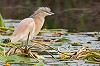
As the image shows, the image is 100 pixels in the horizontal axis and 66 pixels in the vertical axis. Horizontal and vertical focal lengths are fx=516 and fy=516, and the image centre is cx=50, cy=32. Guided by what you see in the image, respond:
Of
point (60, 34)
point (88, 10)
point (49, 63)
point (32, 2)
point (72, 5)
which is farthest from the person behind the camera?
point (32, 2)

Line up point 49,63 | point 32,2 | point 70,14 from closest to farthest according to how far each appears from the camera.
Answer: point 49,63
point 70,14
point 32,2

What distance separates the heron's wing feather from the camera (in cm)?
693

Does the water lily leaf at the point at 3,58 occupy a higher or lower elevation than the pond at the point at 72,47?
higher

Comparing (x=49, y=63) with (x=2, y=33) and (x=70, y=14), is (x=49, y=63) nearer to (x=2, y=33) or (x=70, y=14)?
(x=2, y=33)

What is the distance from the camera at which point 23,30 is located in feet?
23.1

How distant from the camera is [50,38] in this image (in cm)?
935

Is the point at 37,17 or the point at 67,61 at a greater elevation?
the point at 37,17

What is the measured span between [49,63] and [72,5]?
39.5ft

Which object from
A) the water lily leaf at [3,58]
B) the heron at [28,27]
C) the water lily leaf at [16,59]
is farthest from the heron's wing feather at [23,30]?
the water lily leaf at [3,58]

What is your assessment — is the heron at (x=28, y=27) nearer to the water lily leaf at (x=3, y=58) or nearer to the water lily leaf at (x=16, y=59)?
the water lily leaf at (x=16, y=59)

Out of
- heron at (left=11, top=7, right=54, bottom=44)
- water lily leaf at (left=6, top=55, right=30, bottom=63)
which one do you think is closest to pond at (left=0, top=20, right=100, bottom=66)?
water lily leaf at (left=6, top=55, right=30, bottom=63)

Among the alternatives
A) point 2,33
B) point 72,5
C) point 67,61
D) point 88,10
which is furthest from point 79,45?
point 72,5

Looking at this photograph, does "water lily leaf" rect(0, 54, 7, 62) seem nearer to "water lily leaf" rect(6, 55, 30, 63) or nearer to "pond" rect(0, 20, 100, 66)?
"water lily leaf" rect(6, 55, 30, 63)

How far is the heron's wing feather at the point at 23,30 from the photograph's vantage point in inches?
273
